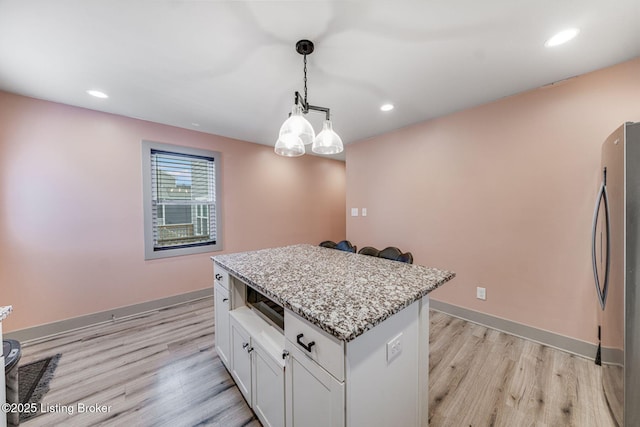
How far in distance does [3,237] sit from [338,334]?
3.27 meters

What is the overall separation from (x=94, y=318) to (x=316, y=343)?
3001mm

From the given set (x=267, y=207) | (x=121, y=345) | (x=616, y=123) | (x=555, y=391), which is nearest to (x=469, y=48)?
(x=616, y=123)

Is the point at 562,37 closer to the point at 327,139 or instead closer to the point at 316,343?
the point at 327,139

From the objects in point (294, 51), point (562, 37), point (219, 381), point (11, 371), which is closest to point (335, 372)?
point (219, 381)

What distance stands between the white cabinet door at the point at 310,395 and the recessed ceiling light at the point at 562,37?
236 cm

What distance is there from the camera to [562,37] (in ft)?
4.83

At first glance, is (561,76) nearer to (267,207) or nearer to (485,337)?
(485,337)

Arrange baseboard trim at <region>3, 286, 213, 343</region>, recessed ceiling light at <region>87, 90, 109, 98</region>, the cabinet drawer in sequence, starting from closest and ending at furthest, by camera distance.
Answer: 1. the cabinet drawer
2. recessed ceiling light at <region>87, 90, 109, 98</region>
3. baseboard trim at <region>3, 286, 213, 343</region>

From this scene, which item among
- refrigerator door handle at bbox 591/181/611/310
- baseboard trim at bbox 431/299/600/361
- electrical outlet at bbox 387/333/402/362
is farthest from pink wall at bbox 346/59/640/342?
electrical outlet at bbox 387/333/402/362

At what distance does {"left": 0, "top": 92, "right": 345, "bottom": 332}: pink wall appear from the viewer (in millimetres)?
2154

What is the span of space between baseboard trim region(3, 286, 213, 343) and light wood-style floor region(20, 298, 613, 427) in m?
0.09

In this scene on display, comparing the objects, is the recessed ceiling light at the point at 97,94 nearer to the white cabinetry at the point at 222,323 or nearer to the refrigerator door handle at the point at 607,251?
the white cabinetry at the point at 222,323

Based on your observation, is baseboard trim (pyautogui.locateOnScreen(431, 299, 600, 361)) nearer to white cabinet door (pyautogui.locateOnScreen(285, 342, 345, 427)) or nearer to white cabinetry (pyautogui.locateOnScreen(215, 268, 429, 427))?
white cabinetry (pyautogui.locateOnScreen(215, 268, 429, 427))

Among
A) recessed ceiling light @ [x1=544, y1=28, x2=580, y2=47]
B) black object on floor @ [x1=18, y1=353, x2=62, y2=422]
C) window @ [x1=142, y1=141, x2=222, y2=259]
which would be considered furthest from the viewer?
window @ [x1=142, y1=141, x2=222, y2=259]
